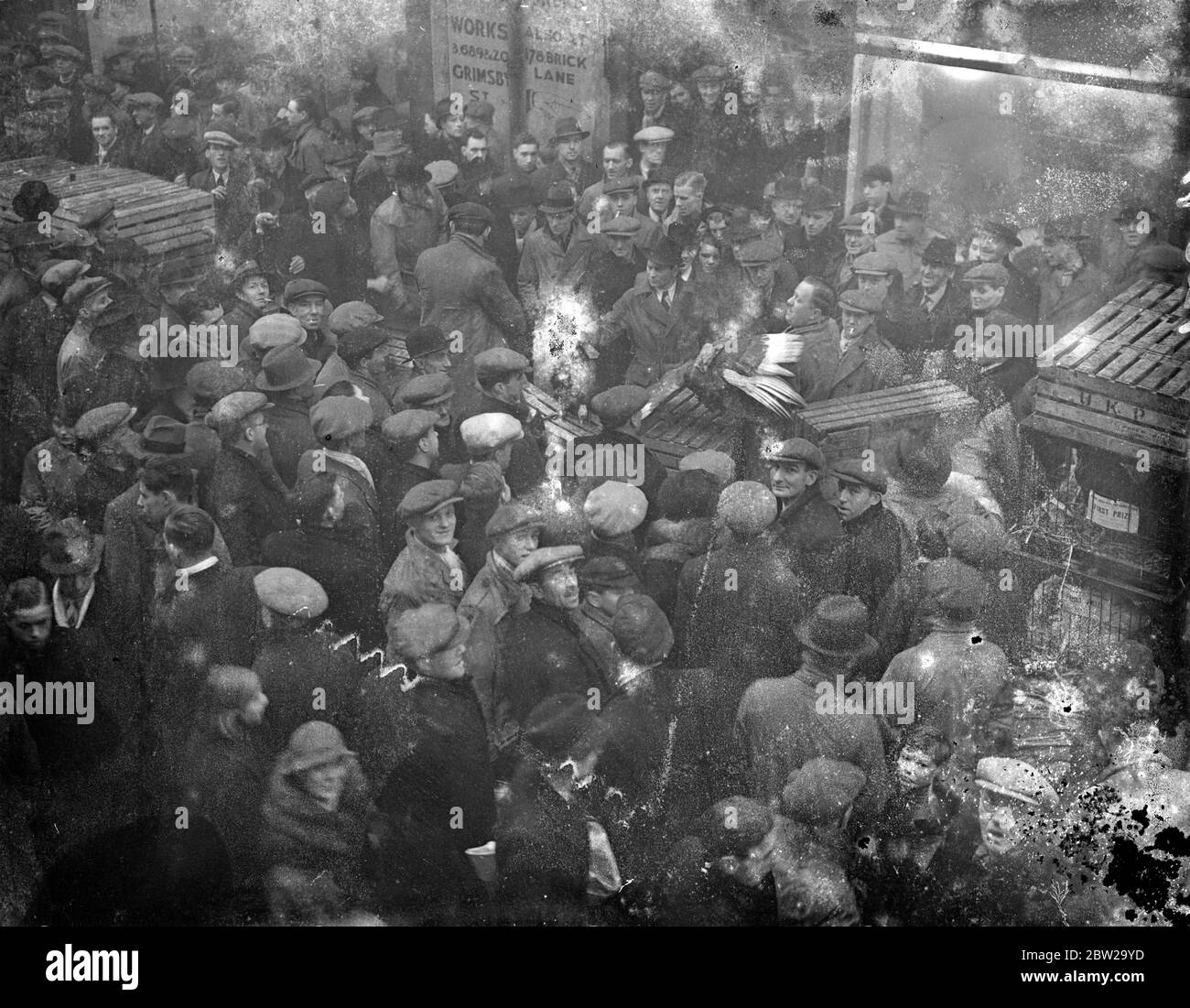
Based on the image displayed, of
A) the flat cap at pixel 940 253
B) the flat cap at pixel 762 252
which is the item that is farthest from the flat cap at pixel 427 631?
the flat cap at pixel 940 253

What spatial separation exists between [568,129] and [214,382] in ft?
5.52

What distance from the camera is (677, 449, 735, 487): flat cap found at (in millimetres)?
6852

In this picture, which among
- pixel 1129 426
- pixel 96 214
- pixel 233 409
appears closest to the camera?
pixel 233 409

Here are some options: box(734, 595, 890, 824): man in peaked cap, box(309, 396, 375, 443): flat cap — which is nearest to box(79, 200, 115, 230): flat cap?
box(309, 396, 375, 443): flat cap

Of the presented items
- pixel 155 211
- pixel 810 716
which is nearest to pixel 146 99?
pixel 155 211

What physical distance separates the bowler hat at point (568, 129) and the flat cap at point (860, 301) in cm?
119

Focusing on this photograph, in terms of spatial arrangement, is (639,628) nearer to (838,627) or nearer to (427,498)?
(838,627)

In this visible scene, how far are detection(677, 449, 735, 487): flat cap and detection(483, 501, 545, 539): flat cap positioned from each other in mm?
611

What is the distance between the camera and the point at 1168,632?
703cm

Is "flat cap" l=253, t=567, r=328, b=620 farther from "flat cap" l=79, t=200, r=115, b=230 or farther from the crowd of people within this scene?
"flat cap" l=79, t=200, r=115, b=230

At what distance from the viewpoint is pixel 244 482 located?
267 inches

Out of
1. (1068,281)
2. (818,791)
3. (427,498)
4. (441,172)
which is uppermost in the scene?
(441,172)

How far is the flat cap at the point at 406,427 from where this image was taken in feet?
22.2
